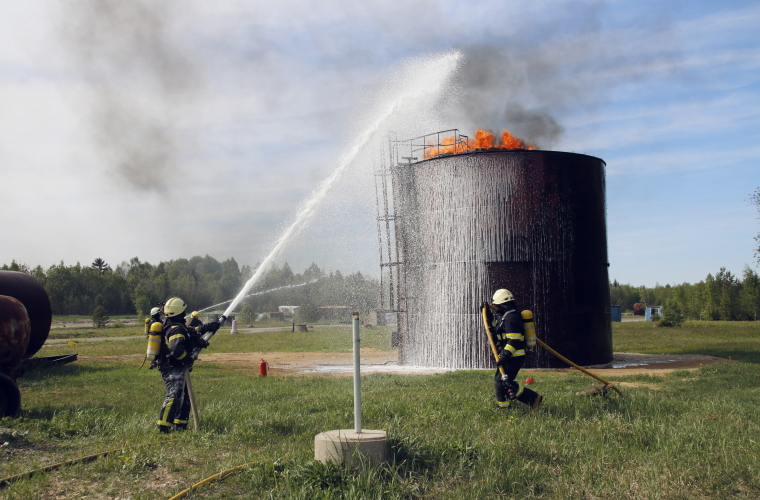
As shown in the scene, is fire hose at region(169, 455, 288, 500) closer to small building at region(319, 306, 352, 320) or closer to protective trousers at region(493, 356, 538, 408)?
protective trousers at region(493, 356, 538, 408)

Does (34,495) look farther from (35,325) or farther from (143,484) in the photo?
(35,325)

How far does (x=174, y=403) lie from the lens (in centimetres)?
846

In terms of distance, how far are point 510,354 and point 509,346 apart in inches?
5.2

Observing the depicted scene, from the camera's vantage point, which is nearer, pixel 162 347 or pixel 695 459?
pixel 695 459

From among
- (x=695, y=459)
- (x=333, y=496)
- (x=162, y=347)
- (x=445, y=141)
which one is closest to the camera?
(x=333, y=496)

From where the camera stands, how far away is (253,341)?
3888 centimetres

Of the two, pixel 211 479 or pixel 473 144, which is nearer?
pixel 211 479

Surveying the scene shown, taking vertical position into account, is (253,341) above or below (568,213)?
below

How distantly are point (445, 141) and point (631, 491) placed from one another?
18100mm

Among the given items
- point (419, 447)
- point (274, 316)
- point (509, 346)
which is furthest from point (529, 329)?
point (274, 316)

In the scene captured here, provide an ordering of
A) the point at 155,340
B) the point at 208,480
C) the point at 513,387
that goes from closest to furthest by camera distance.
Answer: the point at 208,480, the point at 155,340, the point at 513,387

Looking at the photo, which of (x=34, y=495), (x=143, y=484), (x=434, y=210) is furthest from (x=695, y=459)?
(x=434, y=210)

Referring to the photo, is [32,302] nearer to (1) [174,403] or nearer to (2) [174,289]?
(1) [174,403]

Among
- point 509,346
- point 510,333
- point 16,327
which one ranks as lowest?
point 509,346
